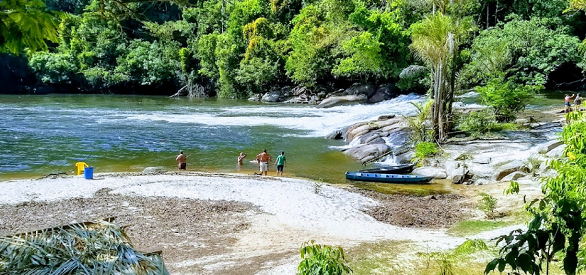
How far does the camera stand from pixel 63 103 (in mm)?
44250

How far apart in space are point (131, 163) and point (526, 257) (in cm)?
1912

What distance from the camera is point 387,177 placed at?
16031 millimetres

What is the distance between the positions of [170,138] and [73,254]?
2205 cm

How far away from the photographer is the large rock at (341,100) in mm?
40250

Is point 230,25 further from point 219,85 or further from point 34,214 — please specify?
point 34,214

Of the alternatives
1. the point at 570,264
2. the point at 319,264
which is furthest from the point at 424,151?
the point at 570,264

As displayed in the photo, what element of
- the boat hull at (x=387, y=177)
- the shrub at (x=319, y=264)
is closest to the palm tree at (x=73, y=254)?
the shrub at (x=319, y=264)

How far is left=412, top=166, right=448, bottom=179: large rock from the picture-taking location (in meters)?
16.6

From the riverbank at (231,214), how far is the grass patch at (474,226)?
0.27 meters

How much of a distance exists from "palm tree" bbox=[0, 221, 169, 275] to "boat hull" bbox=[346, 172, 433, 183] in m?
12.5

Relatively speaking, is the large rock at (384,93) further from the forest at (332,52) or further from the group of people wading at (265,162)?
the group of people wading at (265,162)

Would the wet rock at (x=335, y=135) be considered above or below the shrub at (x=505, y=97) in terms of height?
below

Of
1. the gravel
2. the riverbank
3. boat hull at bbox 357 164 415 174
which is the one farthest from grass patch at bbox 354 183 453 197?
boat hull at bbox 357 164 415 174

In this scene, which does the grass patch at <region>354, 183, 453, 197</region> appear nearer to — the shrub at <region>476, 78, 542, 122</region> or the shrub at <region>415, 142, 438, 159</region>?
the shrub at <region>415, 142, 438, 159</region>
